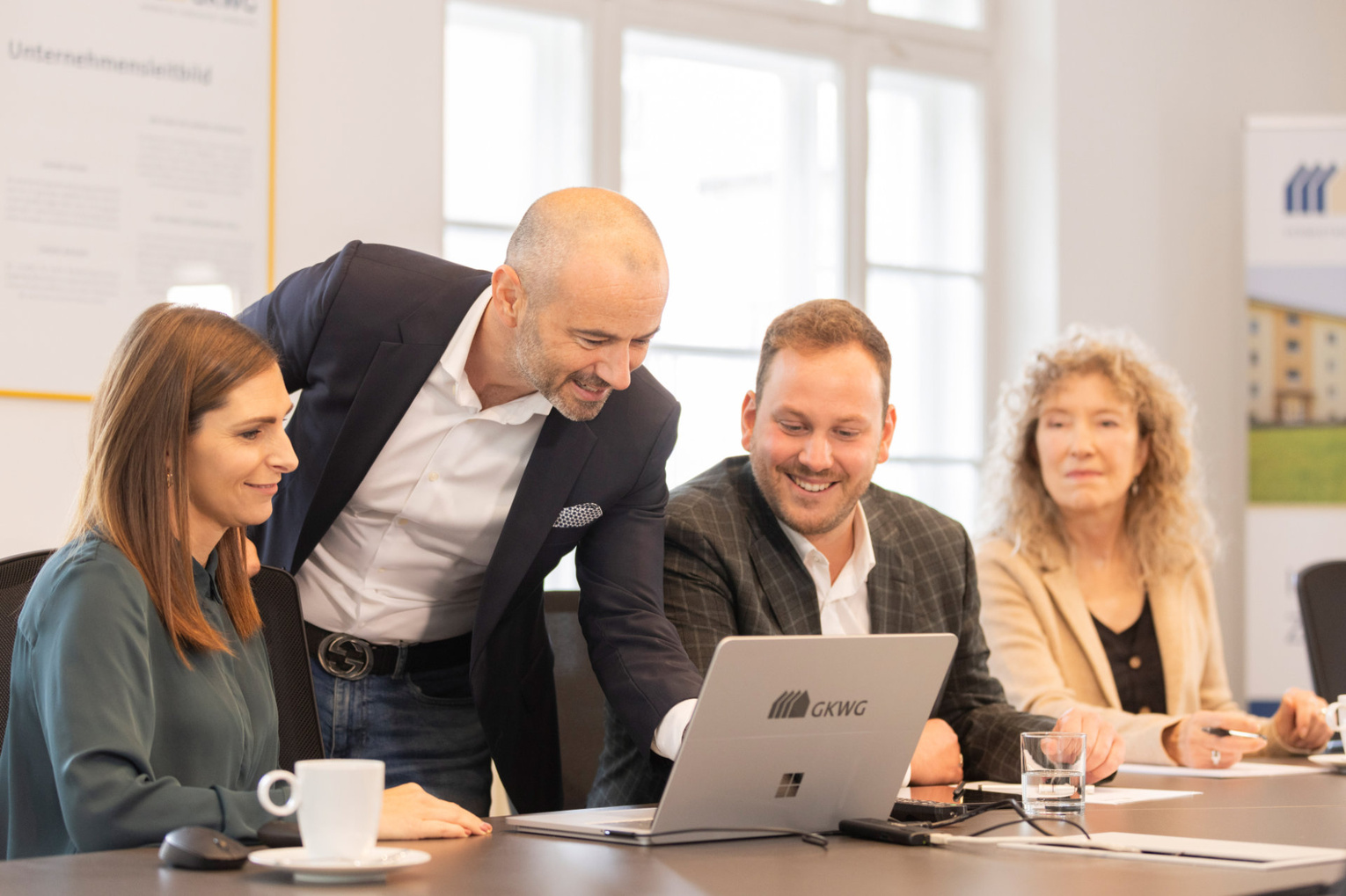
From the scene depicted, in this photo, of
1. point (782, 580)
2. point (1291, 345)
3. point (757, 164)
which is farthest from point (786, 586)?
point (1291, 345)

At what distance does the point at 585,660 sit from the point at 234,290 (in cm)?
172

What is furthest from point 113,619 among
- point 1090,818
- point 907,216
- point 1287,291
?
point 1287,291

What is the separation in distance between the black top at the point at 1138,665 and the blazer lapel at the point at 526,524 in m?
1.30

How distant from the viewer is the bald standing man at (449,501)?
2018mm

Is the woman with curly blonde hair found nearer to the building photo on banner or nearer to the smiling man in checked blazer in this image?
the smiling man in checked blazer

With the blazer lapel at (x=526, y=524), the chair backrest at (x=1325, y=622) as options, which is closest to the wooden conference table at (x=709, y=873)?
the blazer lapel at (x=526, y=524)

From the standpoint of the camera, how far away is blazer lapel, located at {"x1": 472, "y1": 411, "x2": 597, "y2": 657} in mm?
2029

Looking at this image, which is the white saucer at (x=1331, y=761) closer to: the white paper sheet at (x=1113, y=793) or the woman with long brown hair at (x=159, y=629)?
the white paper sheet at (x=1113, y=793)

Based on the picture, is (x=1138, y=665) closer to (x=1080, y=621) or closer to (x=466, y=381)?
(x=1080, y=621)

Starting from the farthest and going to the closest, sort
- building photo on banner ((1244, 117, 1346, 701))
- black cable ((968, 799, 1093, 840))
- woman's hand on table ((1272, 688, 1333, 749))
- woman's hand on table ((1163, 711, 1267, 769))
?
building photo on banner ((1244, 117, 1346, 701)) → woman's hand on table ((1272, 688, 1333, 749)) → woman's hand on table ((1163, 711, 1267, 769)) → black cable ((968, 799, 1093, 840))

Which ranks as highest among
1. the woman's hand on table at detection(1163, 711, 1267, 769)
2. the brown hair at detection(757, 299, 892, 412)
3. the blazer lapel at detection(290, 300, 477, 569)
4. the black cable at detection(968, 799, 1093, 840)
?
the brown hair at detection(757, 299, 892, 412)

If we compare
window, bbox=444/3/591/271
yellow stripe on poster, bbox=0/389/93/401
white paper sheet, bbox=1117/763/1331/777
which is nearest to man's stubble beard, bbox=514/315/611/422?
white paper sheet, bbox=1117/763/1331/777

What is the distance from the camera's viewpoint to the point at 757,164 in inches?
187

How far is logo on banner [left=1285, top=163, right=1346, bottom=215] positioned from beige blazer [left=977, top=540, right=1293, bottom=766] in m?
2.45
